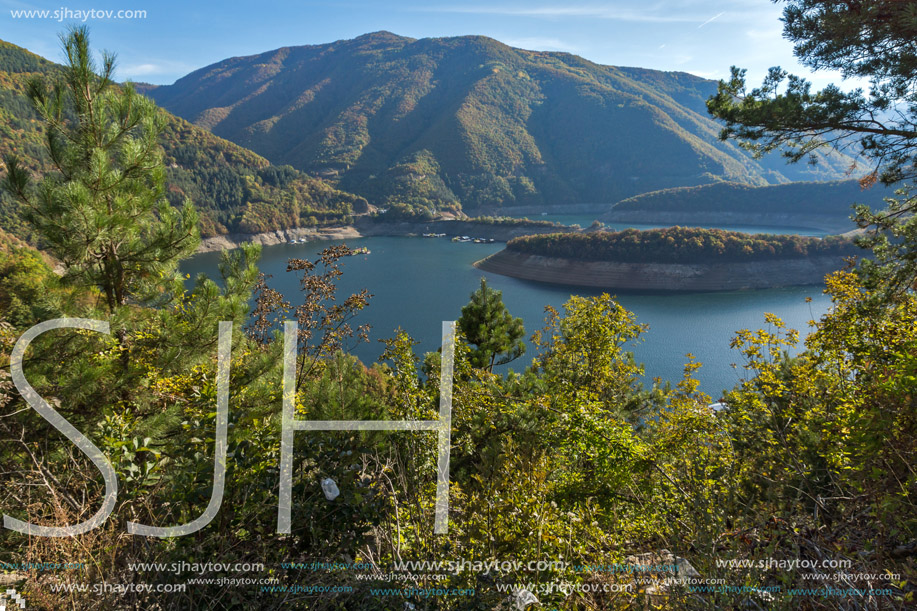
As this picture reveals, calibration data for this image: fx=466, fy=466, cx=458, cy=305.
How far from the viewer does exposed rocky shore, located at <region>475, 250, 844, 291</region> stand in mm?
42656

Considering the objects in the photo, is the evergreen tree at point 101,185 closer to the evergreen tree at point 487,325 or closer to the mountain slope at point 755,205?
the evergreen tree at point 487,325

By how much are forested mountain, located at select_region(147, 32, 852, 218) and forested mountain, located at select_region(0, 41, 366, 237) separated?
655 inches

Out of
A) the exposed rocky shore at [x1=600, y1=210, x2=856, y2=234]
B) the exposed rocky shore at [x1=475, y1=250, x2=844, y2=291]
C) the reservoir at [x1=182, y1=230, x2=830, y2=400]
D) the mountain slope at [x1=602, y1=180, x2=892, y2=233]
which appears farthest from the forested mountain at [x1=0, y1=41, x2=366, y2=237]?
the mountain slope at [x1=602, y1=180, x2=892, y2=233]

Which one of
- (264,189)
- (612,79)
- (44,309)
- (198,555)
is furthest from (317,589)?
(612,79)

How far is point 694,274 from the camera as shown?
43281mm

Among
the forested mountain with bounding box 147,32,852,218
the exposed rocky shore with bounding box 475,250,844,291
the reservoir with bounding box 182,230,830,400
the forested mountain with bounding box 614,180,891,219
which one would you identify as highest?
the forested mountain with bounding box 147,32,852,218

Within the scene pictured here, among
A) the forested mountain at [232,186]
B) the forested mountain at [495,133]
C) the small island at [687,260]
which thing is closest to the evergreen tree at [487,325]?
the small island at [687,260]

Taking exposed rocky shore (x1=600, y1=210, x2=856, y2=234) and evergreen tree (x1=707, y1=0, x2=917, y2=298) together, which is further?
exposed rocky shore (x1=600, y1=210, x2=856, y2=234)

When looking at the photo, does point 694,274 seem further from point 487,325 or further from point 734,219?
point 734,219

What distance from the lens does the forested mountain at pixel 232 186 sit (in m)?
70.6

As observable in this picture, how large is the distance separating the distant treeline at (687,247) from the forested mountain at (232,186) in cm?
4875

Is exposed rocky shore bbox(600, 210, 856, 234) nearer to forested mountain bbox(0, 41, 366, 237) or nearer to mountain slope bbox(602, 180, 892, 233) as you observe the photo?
mountain slope bbox(602, 180, 892, 233)

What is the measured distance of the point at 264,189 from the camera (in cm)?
8744

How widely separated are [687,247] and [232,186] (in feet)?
247
